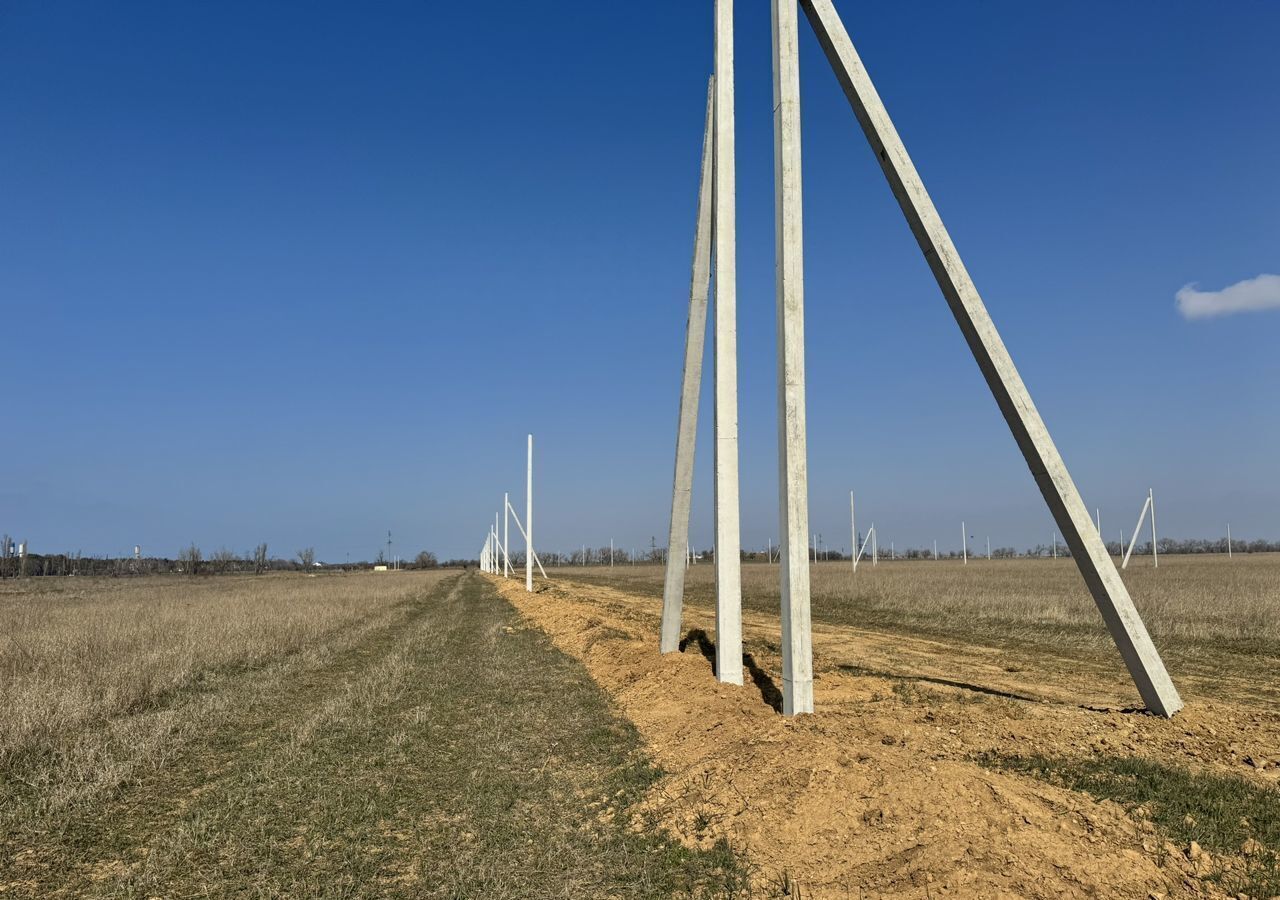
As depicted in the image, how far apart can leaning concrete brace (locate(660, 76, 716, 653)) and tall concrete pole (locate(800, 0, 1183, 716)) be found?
148 inches

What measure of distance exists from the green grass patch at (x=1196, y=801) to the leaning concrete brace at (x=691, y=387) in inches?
241

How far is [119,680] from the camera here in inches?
426

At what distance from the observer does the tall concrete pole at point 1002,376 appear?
6848 mm

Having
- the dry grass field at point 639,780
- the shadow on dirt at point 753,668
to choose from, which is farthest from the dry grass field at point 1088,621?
the shadow on dirt at point 753,668

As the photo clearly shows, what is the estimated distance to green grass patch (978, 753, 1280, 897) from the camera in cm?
406

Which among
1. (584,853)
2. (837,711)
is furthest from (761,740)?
(584,853)

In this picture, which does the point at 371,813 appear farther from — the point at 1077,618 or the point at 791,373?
the point at 1077,618

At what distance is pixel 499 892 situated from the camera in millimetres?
4273

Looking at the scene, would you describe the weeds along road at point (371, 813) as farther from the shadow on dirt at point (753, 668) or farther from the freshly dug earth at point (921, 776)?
the shadow on dirt at point (753, 668)

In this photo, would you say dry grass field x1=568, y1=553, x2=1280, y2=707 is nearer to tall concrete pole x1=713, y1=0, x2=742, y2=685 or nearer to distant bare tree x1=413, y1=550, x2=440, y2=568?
tall concrete pole x1=713, y1=0, x2=742, y2=685

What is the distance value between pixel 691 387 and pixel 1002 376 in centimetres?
538

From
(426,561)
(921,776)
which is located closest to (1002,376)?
(921,776)

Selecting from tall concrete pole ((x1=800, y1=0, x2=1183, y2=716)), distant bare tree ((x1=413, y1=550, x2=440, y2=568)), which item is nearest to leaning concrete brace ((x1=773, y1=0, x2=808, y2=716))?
tall concrete pole ((x1=800, y1=0, x2=1183, y2=716))

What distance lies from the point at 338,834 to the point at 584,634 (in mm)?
11180
